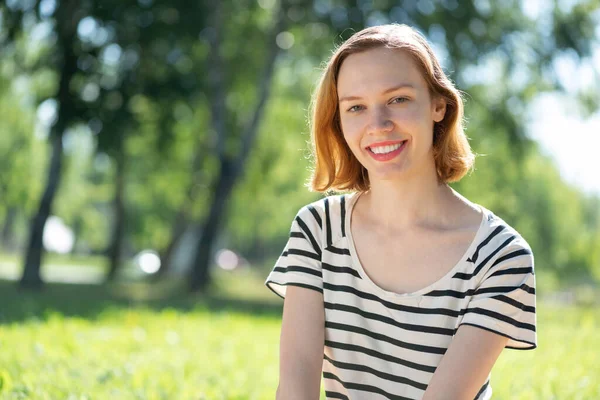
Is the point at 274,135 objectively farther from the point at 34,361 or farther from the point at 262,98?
the point at 34,361

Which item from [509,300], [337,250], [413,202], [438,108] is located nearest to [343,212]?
[337,250]

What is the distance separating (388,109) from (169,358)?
3.80 m

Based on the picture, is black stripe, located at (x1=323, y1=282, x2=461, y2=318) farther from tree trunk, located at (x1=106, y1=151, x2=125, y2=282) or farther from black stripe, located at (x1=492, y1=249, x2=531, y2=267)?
tree trunk, located at (x1=106, y1=151, x2=125, y2=282)

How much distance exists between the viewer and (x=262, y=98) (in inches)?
655

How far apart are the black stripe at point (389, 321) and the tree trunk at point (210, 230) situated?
1375cm

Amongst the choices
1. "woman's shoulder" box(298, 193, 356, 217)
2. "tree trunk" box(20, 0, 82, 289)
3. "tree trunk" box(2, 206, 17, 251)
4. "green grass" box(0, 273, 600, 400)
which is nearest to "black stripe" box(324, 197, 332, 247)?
"woman's shoulder" box(298, 193, 356, 217)

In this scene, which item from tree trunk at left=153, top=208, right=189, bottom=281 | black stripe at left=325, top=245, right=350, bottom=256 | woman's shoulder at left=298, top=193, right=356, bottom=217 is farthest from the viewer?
tree trunk at left=153, top=208, right=189, bottom=281

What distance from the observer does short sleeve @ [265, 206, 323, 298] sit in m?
2.70

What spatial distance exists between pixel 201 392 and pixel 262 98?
12675 mm

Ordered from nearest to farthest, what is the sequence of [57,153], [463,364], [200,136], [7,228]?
1. [463,364]
2. [57,153]
3. [200,136]
4. [7,228]

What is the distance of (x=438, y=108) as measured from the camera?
266cm

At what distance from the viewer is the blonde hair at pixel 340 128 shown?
8.41 ft

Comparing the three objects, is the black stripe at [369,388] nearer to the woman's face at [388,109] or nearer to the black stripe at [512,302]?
the black stripe at [512,302]

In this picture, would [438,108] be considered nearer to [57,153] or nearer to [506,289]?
[506,289]
